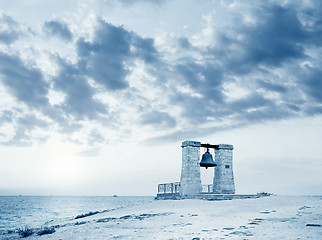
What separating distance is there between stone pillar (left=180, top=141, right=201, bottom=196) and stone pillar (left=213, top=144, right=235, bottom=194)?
2.54 meters

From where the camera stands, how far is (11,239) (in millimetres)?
15250

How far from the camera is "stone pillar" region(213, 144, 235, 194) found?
27.4 metres

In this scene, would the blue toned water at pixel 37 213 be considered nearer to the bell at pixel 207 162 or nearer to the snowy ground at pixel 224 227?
the bell at pixel 207 162

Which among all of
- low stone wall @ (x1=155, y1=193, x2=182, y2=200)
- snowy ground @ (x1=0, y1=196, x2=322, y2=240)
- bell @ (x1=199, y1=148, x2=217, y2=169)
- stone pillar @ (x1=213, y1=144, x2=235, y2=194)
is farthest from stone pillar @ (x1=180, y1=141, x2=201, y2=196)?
snowy ground @ (x1=0, y1=196, x2=322, y2=240)

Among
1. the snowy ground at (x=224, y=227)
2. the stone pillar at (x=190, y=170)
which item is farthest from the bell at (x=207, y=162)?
the snowy ground at (x=224, y=227)

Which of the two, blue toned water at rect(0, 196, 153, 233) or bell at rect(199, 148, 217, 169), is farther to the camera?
blue toned water at rect(0, 196, 153, 233)

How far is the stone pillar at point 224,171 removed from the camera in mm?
27359

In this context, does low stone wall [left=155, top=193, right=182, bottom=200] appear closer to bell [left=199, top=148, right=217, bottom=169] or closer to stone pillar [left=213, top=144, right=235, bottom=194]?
bell [left=199, top=148, right=217, bottom=169]

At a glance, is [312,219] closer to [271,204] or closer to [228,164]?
[271,204]

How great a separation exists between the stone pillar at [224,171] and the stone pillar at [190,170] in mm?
2541

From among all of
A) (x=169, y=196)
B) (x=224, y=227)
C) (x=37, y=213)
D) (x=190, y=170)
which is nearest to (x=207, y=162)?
(x=190, y=170)

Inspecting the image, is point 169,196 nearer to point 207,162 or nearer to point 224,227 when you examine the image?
point 207,162

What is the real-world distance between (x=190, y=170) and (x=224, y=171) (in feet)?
12.0

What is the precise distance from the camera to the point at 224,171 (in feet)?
90.4
